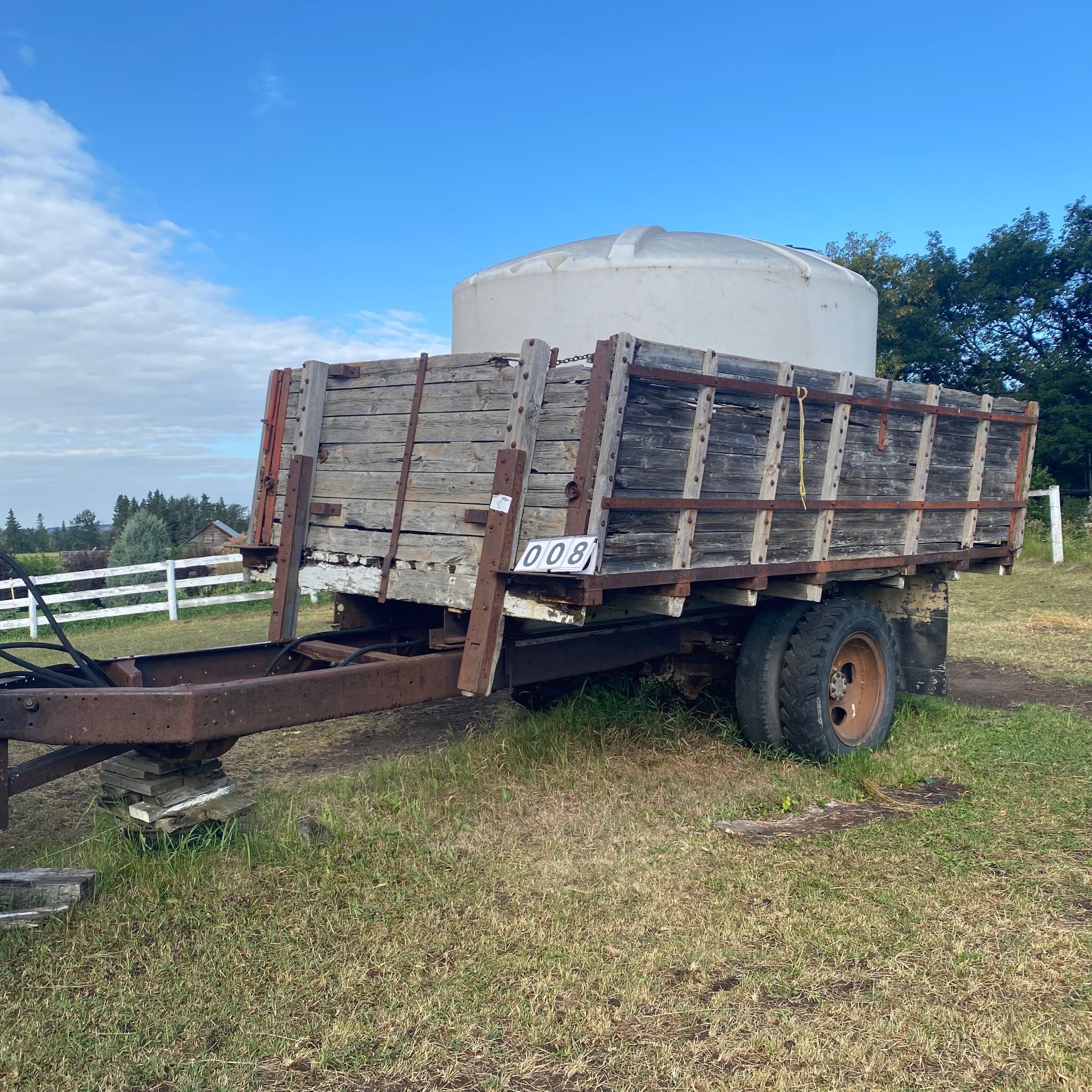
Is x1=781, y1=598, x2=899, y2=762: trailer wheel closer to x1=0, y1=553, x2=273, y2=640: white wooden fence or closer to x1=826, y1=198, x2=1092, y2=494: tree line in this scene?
x1=0, y1=553, x2=273, y2=640: white wooden fence

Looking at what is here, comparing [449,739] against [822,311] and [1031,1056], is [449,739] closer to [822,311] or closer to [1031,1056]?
[822,311]

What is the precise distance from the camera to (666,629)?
535cm

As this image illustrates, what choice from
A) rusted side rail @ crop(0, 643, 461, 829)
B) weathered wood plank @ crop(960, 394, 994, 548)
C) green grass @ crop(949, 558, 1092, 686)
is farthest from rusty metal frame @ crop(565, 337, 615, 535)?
green grass @ crop(949, 558, 1092, 686)

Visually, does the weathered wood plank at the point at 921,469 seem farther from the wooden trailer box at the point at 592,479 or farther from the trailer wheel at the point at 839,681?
the trailer wheel at the point at 839,681

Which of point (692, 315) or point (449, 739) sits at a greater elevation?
point (692, 315)

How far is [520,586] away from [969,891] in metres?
2.04

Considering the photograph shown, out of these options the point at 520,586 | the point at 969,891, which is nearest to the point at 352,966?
the point at 520,586

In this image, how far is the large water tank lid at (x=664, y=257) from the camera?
551cm

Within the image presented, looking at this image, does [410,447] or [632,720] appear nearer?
[410,447]

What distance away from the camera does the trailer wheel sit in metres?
5.23

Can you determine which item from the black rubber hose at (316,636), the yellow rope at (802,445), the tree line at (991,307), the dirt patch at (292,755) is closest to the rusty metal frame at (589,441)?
the yellow rope at (802,445)

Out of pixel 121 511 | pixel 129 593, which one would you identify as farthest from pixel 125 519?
pixel 129 593

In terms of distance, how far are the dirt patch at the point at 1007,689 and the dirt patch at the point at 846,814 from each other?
2303 millimetres

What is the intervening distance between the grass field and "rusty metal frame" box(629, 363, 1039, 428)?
1.91m
